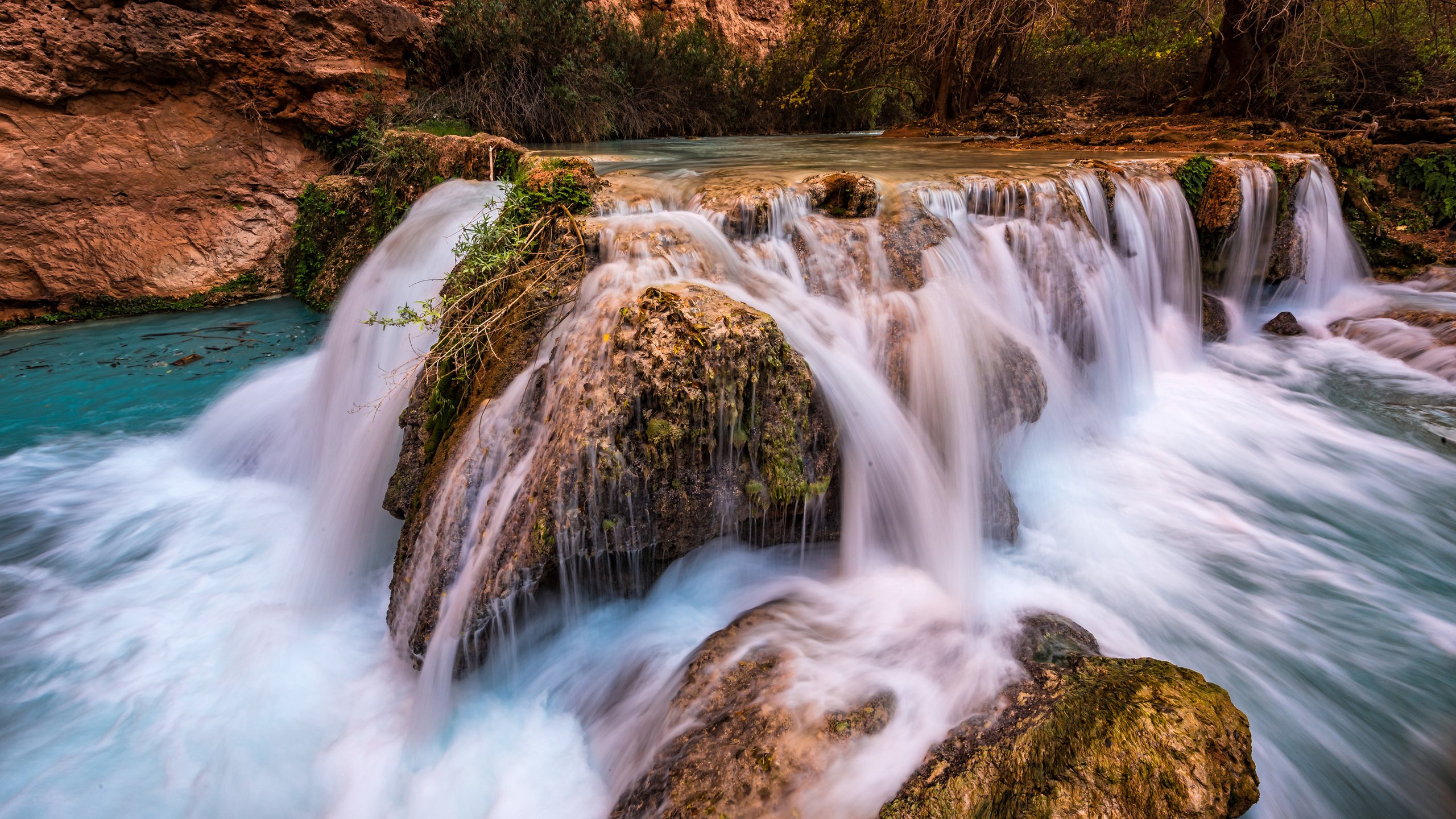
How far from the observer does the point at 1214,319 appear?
583cm

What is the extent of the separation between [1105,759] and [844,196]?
11.0 feet

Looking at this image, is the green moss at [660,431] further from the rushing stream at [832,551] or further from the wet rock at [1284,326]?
the wet rock at [1284,326]

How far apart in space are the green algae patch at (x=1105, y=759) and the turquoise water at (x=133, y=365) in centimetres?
580

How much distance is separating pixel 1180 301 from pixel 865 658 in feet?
16.6

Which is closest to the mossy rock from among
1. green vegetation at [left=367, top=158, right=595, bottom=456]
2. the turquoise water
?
the turquoise water

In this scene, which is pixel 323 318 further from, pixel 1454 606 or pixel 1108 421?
pixel 1454 606

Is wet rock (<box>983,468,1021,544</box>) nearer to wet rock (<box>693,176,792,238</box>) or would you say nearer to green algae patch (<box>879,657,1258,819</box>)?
green algae patch (<box>879,657,1258,819</box>)

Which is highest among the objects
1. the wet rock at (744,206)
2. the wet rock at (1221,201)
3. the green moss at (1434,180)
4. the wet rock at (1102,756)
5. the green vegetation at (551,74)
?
the green vegetation at (551,74)

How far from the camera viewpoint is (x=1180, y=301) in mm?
5621

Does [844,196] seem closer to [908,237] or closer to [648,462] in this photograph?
[908,237]

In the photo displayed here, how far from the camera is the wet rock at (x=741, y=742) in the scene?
6.23 ft

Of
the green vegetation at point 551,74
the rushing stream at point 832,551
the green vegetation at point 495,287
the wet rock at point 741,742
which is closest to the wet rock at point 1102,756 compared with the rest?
the rushing stream at point 832,551

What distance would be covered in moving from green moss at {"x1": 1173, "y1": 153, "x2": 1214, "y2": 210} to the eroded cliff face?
9.04 m

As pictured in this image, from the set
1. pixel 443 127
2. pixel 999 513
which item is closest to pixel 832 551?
pixel 999 513
